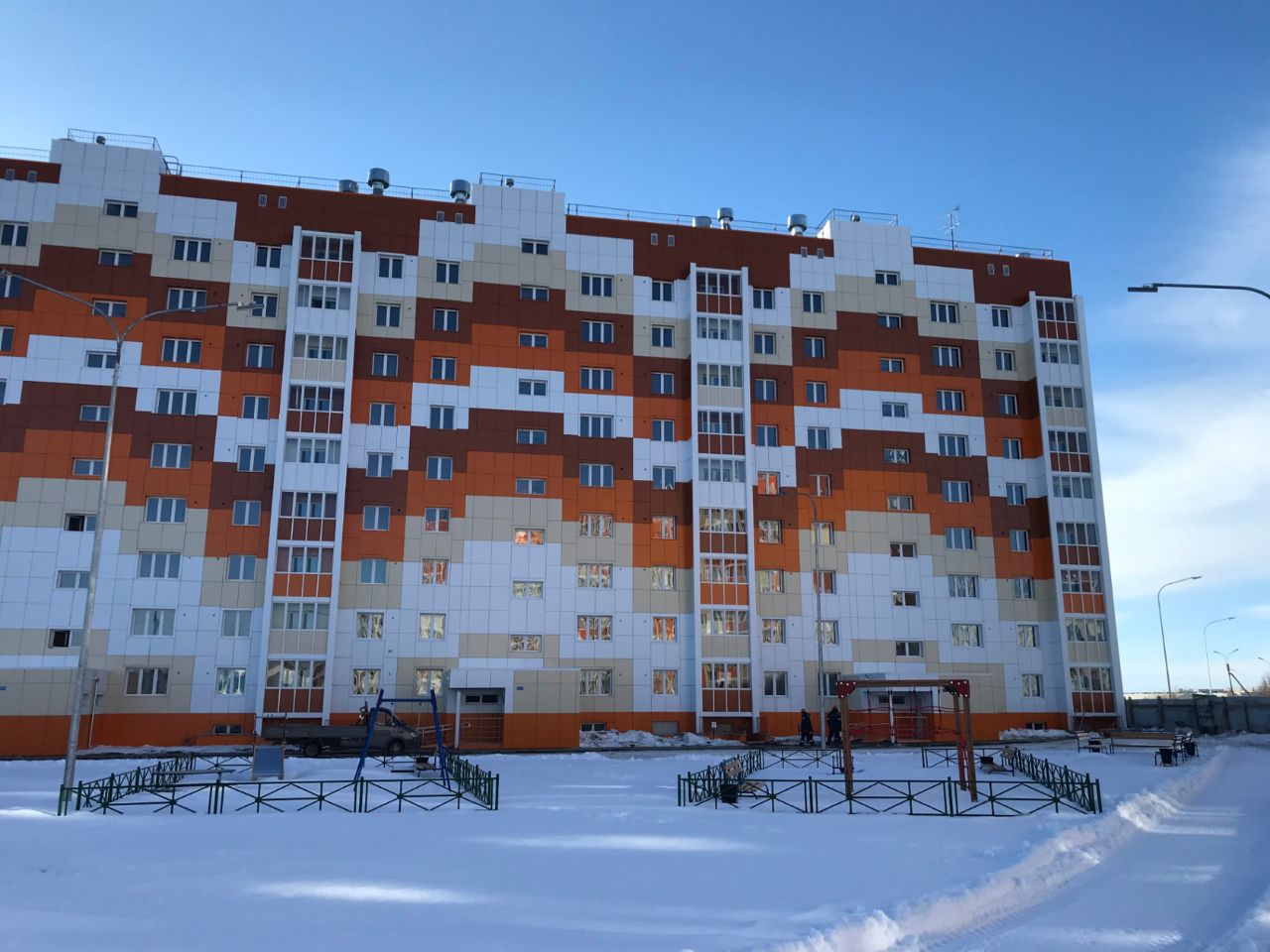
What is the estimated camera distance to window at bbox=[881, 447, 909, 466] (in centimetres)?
5927

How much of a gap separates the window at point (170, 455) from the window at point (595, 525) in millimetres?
21599

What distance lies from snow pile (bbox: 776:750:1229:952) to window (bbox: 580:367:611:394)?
38.2 metres

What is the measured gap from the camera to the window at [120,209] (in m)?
52.5

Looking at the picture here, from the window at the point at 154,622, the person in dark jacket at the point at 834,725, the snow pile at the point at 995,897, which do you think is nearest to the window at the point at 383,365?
the window at the point at 154,622

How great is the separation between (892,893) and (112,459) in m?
47.2

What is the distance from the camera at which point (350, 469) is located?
172 ft

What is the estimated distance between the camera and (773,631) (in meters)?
55.5

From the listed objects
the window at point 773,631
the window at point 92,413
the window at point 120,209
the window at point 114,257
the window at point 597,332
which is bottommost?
the window at point 773,631

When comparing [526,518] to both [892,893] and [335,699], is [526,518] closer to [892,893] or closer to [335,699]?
[335,699]

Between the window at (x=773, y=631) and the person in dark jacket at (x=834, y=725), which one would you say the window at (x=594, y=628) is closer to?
the window at (x=773, y=631)

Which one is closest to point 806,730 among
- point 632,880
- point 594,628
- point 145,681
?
point 594,628

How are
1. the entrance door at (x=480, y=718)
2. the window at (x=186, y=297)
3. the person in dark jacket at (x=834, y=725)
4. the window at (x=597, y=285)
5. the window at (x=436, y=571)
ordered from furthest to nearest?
the window at (x=597, y=285)
the window at (x=186, y=297)
the window at (x=436, y=571)
the entrance door at (x=480, y=718)
the person in dark jacket at (x=834, y=725)

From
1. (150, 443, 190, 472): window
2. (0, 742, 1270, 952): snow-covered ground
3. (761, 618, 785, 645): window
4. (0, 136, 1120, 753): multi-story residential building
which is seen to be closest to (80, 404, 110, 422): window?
(0, 136, 1120, 753): multi-story residential building

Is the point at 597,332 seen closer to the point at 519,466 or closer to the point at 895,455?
the point at 519,466
